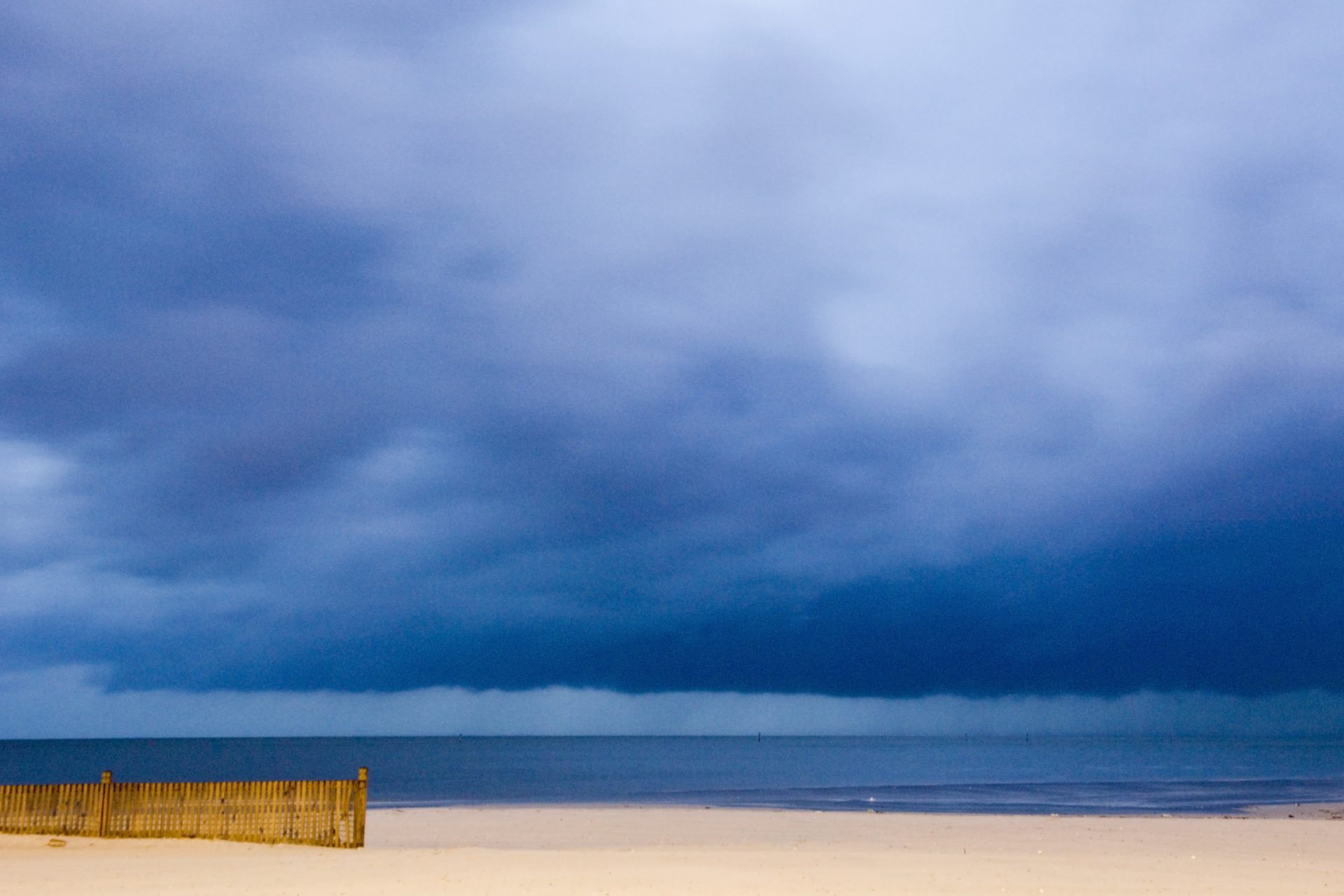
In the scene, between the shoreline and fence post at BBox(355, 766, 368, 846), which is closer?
fence post at BBox(355, 766, 368, 846)

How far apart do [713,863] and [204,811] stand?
10492 millimetres

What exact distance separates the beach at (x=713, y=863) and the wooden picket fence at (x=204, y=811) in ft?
1.15

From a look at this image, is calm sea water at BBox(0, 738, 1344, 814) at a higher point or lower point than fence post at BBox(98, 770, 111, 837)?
lower

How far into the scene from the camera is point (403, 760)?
511ft

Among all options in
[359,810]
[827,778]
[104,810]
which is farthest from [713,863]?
[827,778]

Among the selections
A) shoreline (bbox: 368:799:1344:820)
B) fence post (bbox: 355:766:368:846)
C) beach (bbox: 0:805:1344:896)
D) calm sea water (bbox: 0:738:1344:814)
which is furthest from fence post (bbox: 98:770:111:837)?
calm sea water (bbox: 0:738:1344:814)

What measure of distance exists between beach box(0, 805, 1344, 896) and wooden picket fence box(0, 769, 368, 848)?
1.15 ft

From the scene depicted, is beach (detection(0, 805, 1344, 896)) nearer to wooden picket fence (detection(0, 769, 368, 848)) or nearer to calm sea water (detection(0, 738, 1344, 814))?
wooden picket fence (detection(0, 769, 368, 848))

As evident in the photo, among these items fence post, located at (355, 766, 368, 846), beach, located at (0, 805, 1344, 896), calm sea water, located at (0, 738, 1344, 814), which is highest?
fence post, located at (355, 766, 368, 846)

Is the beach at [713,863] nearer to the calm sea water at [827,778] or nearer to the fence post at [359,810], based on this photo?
the fence post at [359,810]

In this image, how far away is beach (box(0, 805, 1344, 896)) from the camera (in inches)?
723

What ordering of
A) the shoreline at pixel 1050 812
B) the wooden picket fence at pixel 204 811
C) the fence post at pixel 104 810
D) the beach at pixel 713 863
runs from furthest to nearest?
1. the shoreline at pixel 1050 812
2. the fence post at pixel 104 810
3. the wooden picket fence at pixel 204 811
4. the beach at pixel 713 863

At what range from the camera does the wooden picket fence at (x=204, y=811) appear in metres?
22.5

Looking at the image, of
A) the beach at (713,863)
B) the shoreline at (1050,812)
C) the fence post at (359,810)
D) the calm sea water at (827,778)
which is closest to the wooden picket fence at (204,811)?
the fence post at (359,810)
